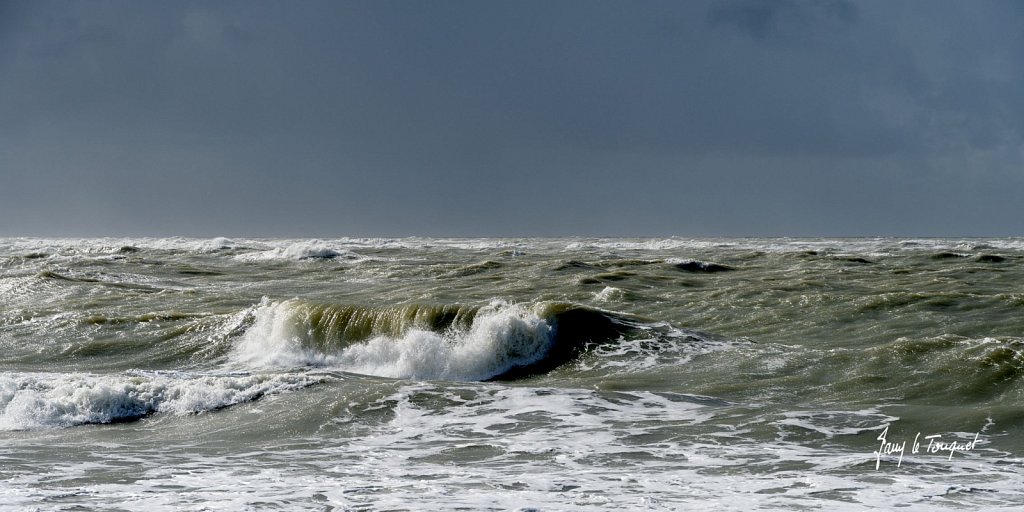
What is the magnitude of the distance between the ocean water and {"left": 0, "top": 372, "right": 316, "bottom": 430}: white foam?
0.04m

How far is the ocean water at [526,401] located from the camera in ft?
26.5

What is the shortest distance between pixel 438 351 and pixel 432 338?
480 mm

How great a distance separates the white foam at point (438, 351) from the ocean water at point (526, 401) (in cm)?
6

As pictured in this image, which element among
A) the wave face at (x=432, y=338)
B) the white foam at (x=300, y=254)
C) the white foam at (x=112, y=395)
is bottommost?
the white foam at (x=112, y=395)

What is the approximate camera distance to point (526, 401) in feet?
42.6

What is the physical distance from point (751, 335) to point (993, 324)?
4858 mm

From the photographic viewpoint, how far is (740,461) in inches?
361

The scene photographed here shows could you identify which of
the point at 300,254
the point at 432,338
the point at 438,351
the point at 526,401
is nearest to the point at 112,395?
the point at 438,351
